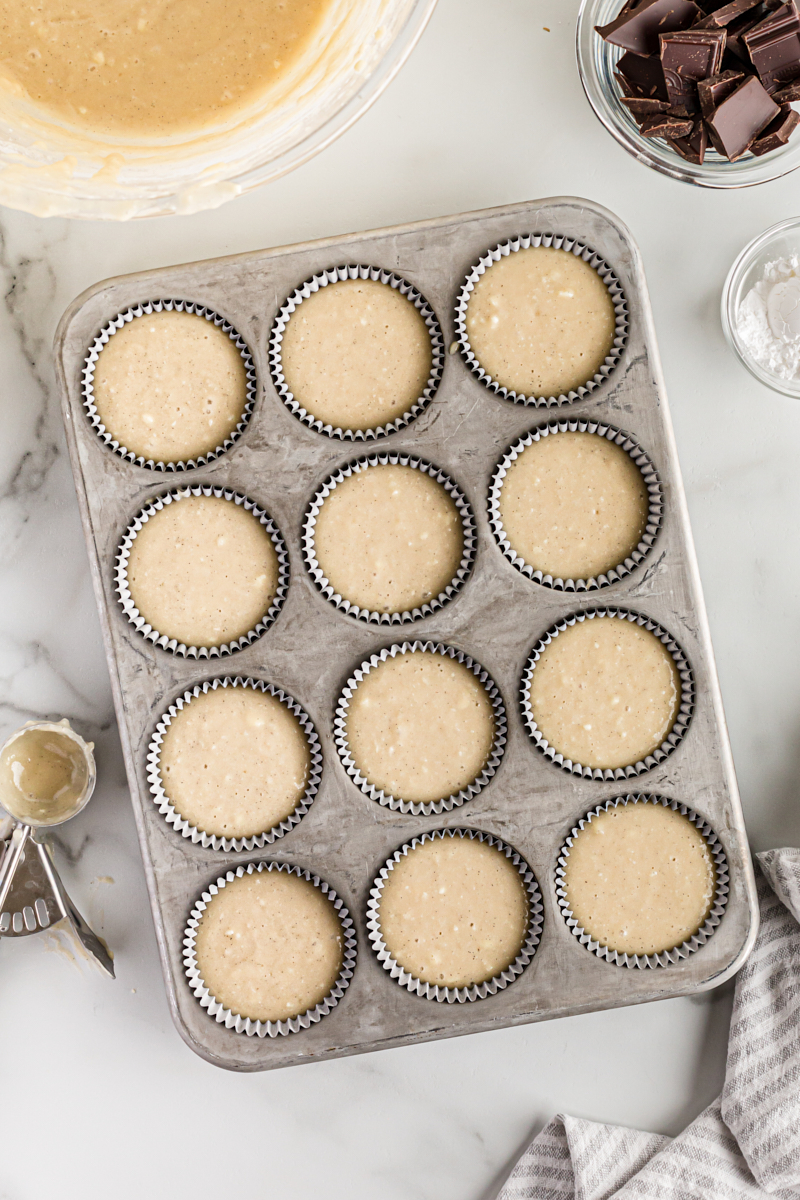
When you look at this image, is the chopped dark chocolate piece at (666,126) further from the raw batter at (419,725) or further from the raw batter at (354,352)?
the raw batter at (419,725)

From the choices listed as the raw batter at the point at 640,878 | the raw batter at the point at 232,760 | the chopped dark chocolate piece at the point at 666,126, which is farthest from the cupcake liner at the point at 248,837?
the chopped dark chocolate piece at the point at 666,126

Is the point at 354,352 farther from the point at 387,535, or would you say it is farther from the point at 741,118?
the point at 741,118

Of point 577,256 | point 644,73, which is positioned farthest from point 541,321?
point 644,73

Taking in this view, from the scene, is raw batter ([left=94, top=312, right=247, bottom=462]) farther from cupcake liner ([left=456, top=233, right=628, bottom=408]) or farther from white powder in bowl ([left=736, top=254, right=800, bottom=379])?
white powder in bowl ([left=736, top=254, right=800, bottom=379])

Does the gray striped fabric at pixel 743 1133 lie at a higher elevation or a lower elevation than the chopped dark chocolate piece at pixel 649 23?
lower

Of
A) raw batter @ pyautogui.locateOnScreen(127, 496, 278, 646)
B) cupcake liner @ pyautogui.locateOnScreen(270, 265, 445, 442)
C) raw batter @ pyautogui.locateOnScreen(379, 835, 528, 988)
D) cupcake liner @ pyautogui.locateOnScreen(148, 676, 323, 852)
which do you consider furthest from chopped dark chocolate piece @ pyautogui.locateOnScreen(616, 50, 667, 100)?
raw batter @ pyautogui.locateOnScreen(379, 835, 528, 988)
